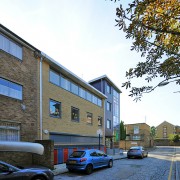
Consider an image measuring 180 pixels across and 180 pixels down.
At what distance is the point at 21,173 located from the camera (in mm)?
8109

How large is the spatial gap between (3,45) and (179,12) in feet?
37.9

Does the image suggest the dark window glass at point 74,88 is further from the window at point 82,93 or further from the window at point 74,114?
the window at point 74,114

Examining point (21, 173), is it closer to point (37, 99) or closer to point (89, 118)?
point (37, 99)

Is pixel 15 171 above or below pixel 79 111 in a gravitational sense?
below

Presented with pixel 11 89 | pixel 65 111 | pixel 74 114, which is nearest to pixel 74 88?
pixel 74 114

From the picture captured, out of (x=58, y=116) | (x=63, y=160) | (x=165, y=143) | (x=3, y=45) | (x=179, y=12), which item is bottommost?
(x=165, y=143)

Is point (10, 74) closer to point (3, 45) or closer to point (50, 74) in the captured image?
point (3, 45)

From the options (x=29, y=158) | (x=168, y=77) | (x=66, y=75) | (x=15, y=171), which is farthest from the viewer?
(x=66, y=75)

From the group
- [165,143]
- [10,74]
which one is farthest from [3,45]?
[165,143]

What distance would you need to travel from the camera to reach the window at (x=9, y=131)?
45.2 feet

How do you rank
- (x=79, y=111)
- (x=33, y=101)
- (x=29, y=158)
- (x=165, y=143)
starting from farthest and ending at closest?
(x=165, y=143) → (x=79, y=111) → (x=33, y=101) → (x=29, y=158)

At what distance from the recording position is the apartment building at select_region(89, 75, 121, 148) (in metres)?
35.1

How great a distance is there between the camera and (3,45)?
47.0 feet

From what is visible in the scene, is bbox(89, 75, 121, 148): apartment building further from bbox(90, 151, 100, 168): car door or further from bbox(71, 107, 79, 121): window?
bbox(90, 151, 100, 168): car door
